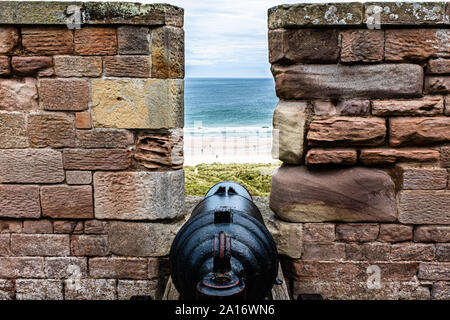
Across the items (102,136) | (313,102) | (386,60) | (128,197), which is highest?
(386,60)

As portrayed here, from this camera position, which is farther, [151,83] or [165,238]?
[165,238]

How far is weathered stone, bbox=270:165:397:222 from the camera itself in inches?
135

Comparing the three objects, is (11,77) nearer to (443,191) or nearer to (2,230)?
(2,230)

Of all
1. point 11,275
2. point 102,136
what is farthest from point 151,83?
point 11,275

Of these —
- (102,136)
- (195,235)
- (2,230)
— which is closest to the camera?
(195,235)

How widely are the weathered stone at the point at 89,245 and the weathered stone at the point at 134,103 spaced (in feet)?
3.10

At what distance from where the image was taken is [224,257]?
2.10 metres

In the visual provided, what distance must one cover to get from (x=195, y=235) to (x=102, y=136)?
1423 millimetres

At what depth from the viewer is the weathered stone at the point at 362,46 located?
3246 millimetres

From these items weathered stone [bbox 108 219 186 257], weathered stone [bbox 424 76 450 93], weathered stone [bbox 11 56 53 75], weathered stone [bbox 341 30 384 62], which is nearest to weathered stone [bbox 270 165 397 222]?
weathered stone [bbox 424 76 450 93]

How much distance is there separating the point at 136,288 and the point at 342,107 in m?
2.22

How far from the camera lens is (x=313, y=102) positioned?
3.39 meters

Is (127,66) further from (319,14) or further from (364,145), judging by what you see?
(364,145)

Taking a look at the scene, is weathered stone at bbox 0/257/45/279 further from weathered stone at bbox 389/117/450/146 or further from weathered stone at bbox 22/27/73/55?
weathered stone at bbox 389/117/450/146
